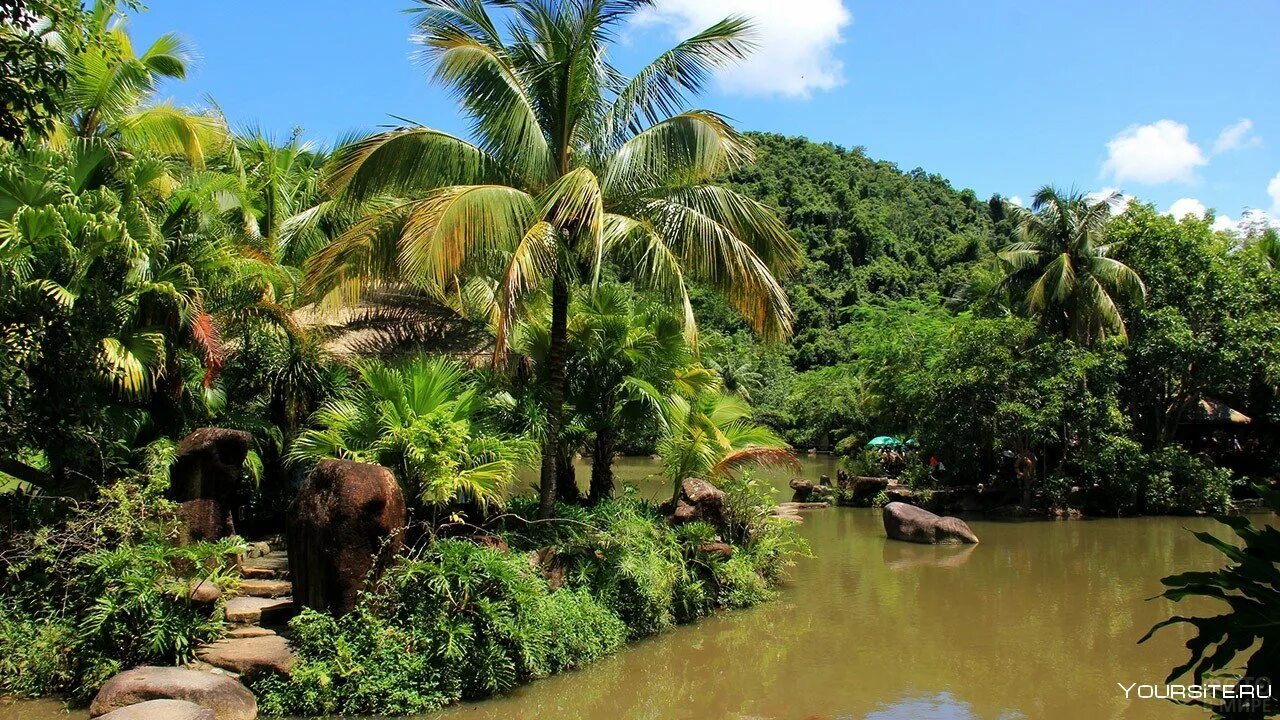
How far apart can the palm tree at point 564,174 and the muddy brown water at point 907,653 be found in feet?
9.31

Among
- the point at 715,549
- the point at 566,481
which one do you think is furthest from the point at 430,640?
the point at 566,481

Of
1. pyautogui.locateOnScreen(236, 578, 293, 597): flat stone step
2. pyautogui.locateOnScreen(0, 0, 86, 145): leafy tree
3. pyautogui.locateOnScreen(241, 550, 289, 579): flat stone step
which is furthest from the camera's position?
pyautogui.locateOnScreen(241, 550, 289, 579): flat stone step

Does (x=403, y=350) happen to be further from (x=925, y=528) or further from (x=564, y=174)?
(x=925, y=528)

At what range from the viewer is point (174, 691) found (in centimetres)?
722

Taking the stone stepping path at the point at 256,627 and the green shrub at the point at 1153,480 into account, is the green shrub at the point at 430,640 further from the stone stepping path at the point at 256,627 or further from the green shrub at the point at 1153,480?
the green shrub at the point at 1153,480

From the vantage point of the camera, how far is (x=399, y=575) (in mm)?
8375

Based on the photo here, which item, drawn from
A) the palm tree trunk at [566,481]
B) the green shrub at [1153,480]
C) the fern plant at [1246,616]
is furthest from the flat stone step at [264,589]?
the green shrub at [1153,480]

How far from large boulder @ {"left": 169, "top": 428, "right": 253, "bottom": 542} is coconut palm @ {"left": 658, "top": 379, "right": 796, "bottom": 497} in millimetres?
5677

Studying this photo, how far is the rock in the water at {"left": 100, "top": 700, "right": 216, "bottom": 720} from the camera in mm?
6559

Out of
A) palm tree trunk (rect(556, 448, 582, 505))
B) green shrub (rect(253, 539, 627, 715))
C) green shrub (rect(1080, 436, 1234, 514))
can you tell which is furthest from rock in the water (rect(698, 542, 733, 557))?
green shrub (rect(1080, 436, 1234, 514))

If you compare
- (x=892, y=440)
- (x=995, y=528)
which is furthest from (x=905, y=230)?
(x=995, y=528)

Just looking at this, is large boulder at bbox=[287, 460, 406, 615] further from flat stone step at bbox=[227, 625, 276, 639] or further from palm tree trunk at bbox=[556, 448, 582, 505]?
palm tree trunk at bbox=[556, 448, 582, 505]

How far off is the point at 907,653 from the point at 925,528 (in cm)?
843

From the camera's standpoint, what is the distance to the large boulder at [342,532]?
8320mm
